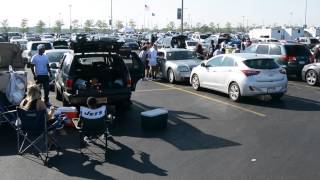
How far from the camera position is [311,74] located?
1945 cm

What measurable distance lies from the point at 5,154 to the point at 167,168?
3.20m

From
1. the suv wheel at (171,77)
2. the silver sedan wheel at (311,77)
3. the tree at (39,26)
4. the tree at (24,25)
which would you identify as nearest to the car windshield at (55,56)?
the suv wheel at (171,77)

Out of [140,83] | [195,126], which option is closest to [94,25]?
[140,83]

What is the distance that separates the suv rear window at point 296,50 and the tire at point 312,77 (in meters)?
1.82

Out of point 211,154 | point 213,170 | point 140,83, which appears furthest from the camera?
point 140,83

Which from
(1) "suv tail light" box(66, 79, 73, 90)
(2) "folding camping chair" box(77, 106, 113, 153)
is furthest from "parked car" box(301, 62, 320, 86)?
(2) "folding camping chair" box(77, 106, 113, 153)

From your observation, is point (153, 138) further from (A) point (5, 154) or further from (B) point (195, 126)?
(A) point (5, 154)

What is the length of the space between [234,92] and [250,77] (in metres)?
0.83

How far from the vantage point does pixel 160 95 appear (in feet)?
54.5

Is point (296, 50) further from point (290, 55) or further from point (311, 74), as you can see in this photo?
point (311, 74)

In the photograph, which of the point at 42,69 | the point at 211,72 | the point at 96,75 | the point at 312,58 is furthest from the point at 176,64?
the point at 96,75

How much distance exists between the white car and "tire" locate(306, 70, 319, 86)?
173 inches

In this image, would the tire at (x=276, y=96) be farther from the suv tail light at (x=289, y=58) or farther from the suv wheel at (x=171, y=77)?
the suv tail light at (x=289, y=58)

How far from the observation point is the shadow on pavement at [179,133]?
9.61m
